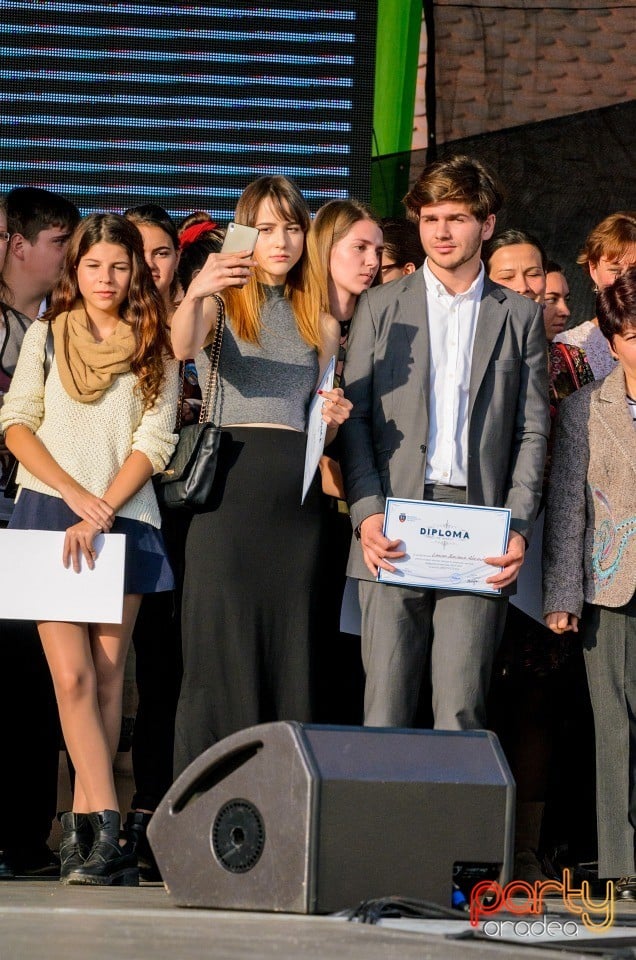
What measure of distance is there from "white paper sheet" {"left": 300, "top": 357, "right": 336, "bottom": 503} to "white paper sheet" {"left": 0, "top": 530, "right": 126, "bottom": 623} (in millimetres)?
531

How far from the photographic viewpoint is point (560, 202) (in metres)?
5.98

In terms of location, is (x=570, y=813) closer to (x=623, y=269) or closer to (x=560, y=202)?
(x=623, y=269)

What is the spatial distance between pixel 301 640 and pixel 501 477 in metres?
0.70

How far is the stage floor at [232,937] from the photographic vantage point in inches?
87.7

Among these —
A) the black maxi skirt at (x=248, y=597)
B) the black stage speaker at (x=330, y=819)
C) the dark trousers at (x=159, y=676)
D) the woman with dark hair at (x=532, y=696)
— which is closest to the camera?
the black stage speaker at (x=330, y=819)

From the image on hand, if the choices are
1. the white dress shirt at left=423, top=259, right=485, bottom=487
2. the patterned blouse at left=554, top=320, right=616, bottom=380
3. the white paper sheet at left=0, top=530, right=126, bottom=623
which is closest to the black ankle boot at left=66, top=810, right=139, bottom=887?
the white paper sheet at left=0, top=530, right=126, bottom=623

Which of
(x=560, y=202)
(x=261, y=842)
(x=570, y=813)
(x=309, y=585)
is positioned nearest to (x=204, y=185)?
(x=560, y=202)

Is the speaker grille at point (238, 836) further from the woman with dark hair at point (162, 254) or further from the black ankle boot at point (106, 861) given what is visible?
the woman with dark hair at point (162, 254)

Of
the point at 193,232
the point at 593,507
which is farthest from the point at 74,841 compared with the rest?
the point at 193,232

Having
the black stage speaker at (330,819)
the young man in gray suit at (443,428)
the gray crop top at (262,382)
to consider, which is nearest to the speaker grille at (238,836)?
the black stage speaker at (330,819)

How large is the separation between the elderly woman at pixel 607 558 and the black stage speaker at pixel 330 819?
1.08 meters

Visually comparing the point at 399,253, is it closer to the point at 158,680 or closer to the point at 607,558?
the point at 607,558

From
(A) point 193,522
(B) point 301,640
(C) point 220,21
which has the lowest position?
(B) point 301,640

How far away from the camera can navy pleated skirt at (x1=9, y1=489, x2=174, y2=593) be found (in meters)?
3.93
